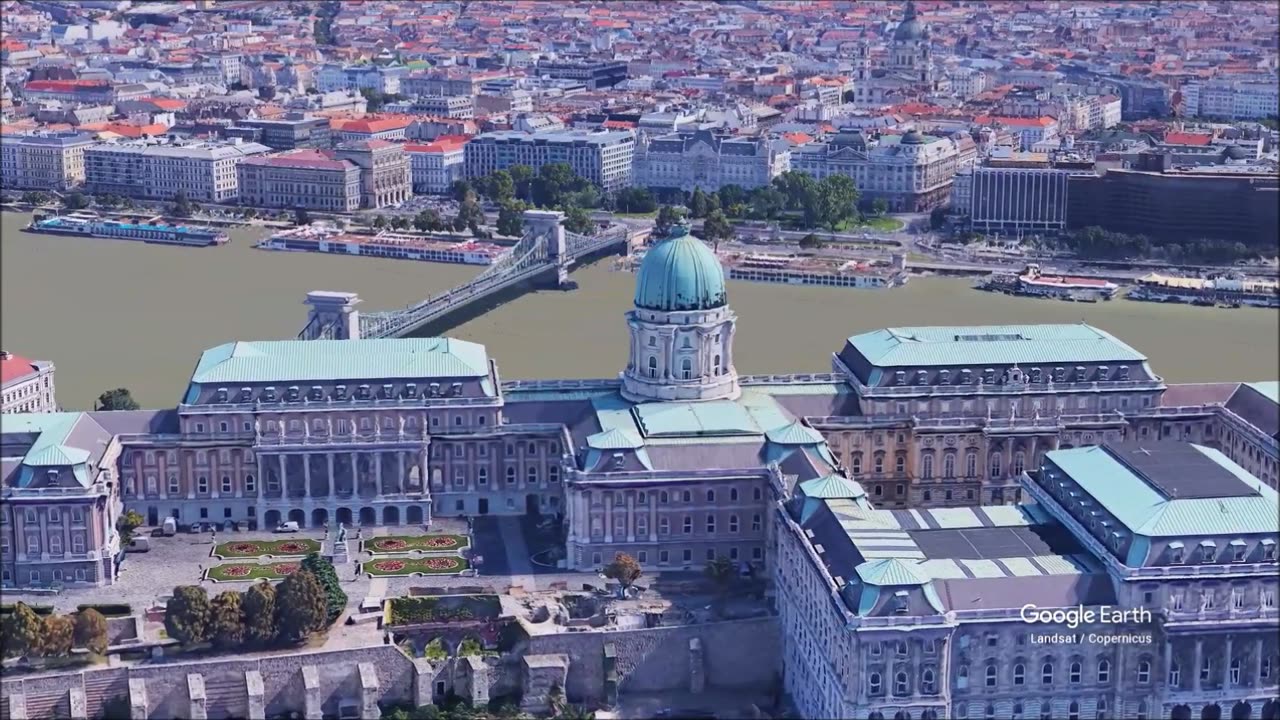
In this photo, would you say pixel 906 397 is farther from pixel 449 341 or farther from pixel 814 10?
pixel 814 10

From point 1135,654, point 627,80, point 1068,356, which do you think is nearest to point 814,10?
point 627,80

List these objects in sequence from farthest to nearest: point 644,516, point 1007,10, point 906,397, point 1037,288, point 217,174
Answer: point 1007,10 < point 217,174 < point 1037,288 < point 906,397 < point 644,516

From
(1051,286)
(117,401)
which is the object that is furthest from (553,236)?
(117,401)

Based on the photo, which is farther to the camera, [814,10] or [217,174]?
[814,10]

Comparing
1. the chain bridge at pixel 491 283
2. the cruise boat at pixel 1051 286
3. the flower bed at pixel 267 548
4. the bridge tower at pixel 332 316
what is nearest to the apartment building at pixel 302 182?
the chain bridge at pixel 491 283

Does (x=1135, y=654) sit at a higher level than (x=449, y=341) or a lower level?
lower

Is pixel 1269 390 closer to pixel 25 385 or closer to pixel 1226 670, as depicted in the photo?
pixel 1226 670
